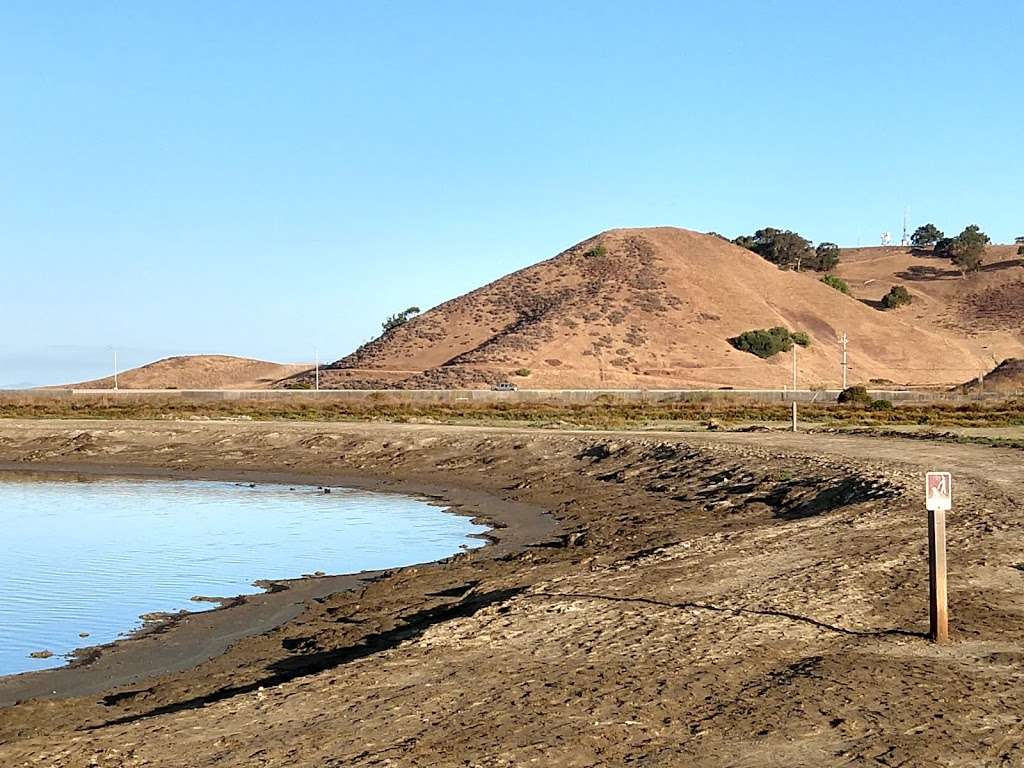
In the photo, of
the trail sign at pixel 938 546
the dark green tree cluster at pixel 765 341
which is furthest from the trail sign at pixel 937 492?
the dark green tree cluster at pixel 765 341

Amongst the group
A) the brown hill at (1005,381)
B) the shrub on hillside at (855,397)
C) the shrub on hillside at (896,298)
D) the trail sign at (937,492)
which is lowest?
the trail sign at (937,492)

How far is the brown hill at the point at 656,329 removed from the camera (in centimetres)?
11775

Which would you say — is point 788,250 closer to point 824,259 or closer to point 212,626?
point 824,259

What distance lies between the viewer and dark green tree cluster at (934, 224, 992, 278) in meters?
181

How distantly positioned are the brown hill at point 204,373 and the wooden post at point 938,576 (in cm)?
13089

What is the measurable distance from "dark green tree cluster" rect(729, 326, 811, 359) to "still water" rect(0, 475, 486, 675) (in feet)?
297

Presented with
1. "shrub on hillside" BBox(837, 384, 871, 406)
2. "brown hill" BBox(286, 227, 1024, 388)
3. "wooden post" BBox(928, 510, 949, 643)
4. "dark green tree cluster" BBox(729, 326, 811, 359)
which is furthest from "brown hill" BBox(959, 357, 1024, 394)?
"wooden post" BBox(928, 510, 949, 643)

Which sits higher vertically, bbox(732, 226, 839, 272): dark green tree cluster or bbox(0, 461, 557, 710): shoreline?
bbox(732, 226, 839, 272): dark green tree cluster

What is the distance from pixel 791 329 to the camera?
440 ft

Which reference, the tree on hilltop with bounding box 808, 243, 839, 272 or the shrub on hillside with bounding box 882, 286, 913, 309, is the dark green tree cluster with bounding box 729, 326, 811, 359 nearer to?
the shrub on hillside with bounding box 882, 286, 913, 309

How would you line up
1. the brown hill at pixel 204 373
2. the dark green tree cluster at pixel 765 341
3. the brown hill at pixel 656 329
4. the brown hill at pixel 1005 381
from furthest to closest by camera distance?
the brown hill at pixel 204 373, the dark green tree cluster at pixel 765 341, the brown hill at pixel 656 329, the brown hill at pixel 1005 381

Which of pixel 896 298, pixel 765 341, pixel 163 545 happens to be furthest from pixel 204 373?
pixel 163 545

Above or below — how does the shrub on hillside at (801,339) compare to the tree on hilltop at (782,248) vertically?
below

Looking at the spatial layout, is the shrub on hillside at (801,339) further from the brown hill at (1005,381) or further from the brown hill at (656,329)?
the brown hill at (1005,381)
